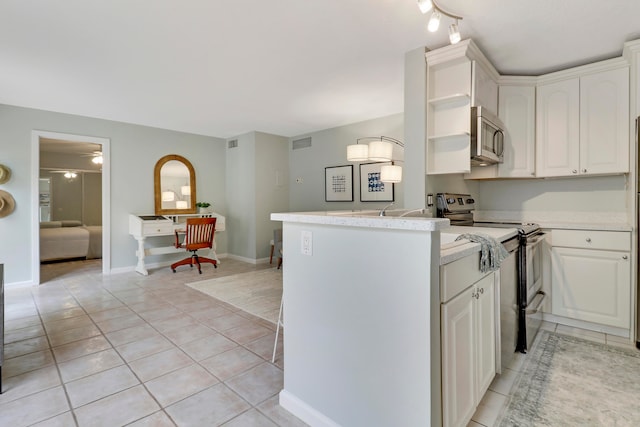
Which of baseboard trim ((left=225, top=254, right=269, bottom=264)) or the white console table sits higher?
the white console table

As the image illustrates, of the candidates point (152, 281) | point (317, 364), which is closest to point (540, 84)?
point (317, 364)

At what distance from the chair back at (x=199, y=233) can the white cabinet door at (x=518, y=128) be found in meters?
4.17

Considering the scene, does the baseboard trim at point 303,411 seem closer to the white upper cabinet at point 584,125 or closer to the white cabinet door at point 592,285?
the white cabinet door at point 592,285

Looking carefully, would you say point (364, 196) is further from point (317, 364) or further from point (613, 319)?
point (317, 364)

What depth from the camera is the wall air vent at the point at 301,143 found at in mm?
5840

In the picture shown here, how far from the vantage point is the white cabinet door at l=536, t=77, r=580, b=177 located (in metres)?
2.85

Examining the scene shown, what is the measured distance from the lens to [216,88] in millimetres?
3566

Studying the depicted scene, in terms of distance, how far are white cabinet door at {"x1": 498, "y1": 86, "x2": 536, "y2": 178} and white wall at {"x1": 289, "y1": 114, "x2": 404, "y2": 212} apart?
5.06 feet

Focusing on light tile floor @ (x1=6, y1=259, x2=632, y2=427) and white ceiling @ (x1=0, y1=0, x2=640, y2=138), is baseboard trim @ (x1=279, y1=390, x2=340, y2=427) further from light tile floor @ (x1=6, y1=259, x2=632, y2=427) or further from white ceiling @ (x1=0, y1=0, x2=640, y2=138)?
white ceiling @ (x1=0, y1=0, x2=640, y2=138)

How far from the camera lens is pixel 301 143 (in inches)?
236

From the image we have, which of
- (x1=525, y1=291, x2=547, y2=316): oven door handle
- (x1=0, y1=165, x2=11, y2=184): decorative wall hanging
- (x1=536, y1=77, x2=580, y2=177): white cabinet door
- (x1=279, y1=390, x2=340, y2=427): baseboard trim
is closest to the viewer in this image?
(x1=279, y1=390, x2=340, y2=427): baseboard trim

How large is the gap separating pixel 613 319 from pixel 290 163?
16.7ft

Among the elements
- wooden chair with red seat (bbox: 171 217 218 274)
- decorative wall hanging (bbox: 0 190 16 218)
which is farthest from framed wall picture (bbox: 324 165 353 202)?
decorative wall hanging (bbox: 0 190 16 218)

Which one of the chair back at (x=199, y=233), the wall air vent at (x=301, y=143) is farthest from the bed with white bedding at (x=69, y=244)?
the wall air vent at (x=301, y=143)
